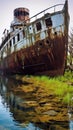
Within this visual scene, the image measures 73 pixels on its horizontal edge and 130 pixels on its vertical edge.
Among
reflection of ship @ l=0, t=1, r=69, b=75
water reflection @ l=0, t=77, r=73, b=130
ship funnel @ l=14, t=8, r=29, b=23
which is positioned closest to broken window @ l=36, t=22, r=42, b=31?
reflection of ship @ l=0, t=1, r=69, b=75

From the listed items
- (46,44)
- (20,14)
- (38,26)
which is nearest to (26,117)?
(46,44)

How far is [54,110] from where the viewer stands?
7.16m

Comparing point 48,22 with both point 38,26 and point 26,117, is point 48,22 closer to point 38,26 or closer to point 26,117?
point 38,26

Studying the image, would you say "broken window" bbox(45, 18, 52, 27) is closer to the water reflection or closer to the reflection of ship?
the reflection of ship

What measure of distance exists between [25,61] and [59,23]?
4624mm

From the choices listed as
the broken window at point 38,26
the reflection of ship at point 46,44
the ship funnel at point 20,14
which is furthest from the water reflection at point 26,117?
the ship funnel at point 20,14

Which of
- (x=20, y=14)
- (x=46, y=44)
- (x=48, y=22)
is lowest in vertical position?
(x=46, y=44)

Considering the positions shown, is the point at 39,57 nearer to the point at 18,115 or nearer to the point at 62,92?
the point at 62,92

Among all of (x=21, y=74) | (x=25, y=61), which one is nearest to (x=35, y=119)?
(x=25, y=61)

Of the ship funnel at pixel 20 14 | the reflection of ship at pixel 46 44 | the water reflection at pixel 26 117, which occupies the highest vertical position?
the ship funnel at pixel 20 14

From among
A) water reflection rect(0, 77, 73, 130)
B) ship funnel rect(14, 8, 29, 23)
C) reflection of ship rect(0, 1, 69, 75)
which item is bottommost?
water reflection rect(0, 77, 73, 130)

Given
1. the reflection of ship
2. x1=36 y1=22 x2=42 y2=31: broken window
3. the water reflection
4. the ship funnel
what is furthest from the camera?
the ship funnel

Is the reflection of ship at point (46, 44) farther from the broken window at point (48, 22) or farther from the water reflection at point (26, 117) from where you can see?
the water reflection at point (26, 117)

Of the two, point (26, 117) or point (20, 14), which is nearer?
point (26, 117)
